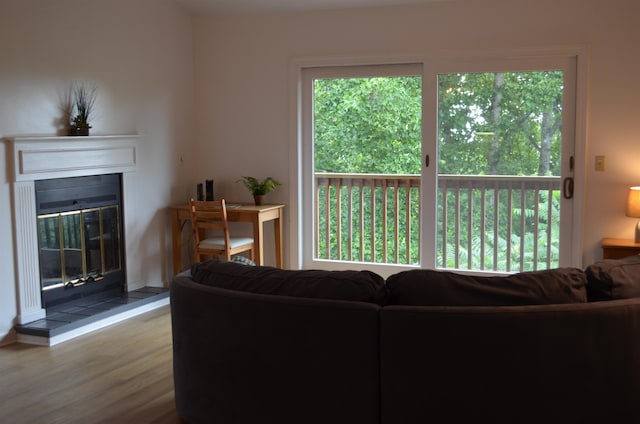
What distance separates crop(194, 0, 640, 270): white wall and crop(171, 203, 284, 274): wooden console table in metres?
0.26

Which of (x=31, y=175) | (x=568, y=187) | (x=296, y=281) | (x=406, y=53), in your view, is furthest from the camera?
(x=406, y=53)

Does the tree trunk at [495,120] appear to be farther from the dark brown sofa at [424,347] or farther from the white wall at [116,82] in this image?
the dark brown sofa at [424,347]

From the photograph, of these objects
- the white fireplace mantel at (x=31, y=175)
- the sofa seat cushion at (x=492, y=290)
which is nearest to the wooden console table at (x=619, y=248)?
the sofa seat cushion at (x=492, y=290)

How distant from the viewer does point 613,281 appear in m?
2.80

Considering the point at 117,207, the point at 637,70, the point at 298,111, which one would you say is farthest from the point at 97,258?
the point at 637,70

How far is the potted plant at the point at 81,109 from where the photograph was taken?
5.16 m

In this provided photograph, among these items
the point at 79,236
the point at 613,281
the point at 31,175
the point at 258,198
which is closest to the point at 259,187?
the point at 258,198

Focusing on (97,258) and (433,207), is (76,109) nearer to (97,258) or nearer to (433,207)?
(97,258)

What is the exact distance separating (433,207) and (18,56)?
3.27 metres

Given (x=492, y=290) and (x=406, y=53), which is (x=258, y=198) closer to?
(x=406, y=53)

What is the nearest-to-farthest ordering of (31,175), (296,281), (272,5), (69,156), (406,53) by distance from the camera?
(296,281) < (31,175) < (69,156) < (406,53) < (272,5)

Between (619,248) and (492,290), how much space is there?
2.78 m

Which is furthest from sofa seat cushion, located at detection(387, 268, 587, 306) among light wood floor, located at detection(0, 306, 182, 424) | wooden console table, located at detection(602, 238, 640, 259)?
wooden console table, located at detection(602, 238, 640, 259)

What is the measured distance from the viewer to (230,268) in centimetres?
318
